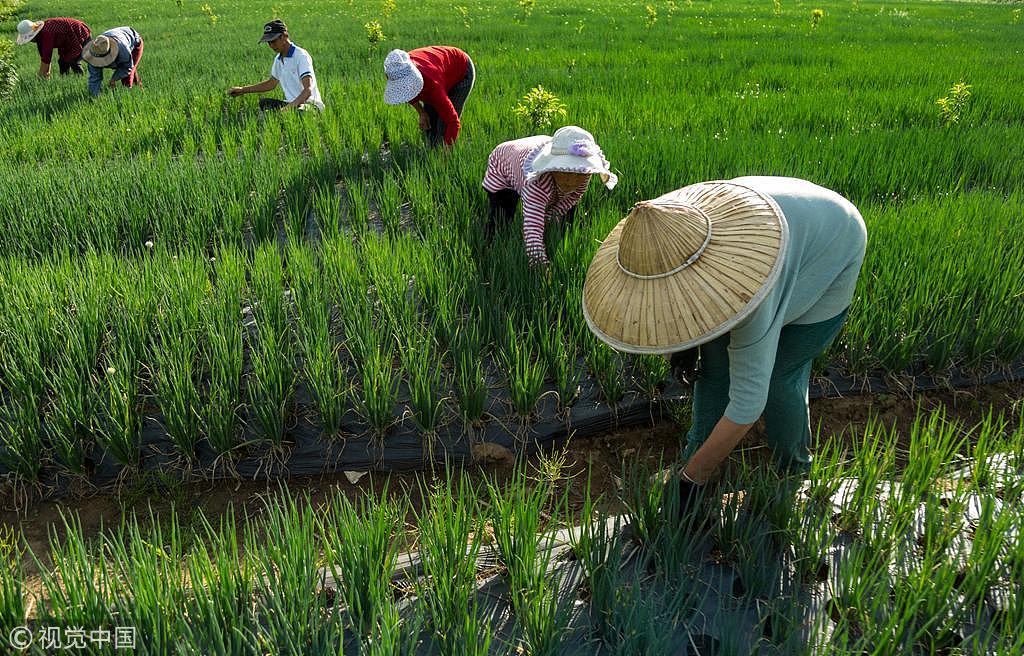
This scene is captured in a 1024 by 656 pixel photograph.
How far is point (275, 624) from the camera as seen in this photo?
1214 mm

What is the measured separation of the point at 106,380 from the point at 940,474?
2.60m

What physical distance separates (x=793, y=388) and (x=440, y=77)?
3067 millimetres

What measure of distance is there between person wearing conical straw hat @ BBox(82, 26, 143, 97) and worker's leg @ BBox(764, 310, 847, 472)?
Answer: 24.0 feet

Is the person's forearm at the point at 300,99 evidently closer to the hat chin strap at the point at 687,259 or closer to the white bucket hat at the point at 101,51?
the white bucket hat at the point at 101,51

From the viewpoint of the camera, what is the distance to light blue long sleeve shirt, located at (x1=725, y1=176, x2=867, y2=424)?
126 cm

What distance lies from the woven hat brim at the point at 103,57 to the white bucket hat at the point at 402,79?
15.4 feet

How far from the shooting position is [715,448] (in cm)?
137

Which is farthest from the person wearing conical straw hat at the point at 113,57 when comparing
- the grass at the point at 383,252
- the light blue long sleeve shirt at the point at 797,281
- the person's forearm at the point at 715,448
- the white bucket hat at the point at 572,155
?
the person's forearm at the point at 715,448

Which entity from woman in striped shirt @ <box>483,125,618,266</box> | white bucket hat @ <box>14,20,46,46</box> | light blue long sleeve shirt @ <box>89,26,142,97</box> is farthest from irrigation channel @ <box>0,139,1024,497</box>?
white bucket hat @ <box>14,20,46,46</box>

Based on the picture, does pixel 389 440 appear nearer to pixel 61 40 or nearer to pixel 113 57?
pixel 113 57

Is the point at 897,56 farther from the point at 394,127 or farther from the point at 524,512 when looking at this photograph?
the point at 524,512

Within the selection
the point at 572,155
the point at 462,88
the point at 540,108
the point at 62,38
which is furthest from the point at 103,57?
the point at 572,155

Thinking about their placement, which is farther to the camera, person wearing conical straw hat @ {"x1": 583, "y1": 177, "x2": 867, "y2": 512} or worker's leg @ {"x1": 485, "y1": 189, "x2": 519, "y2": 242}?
worker's leg @ {"x1": 485, "y1": 189, "x2": 519, "y2": 242}
